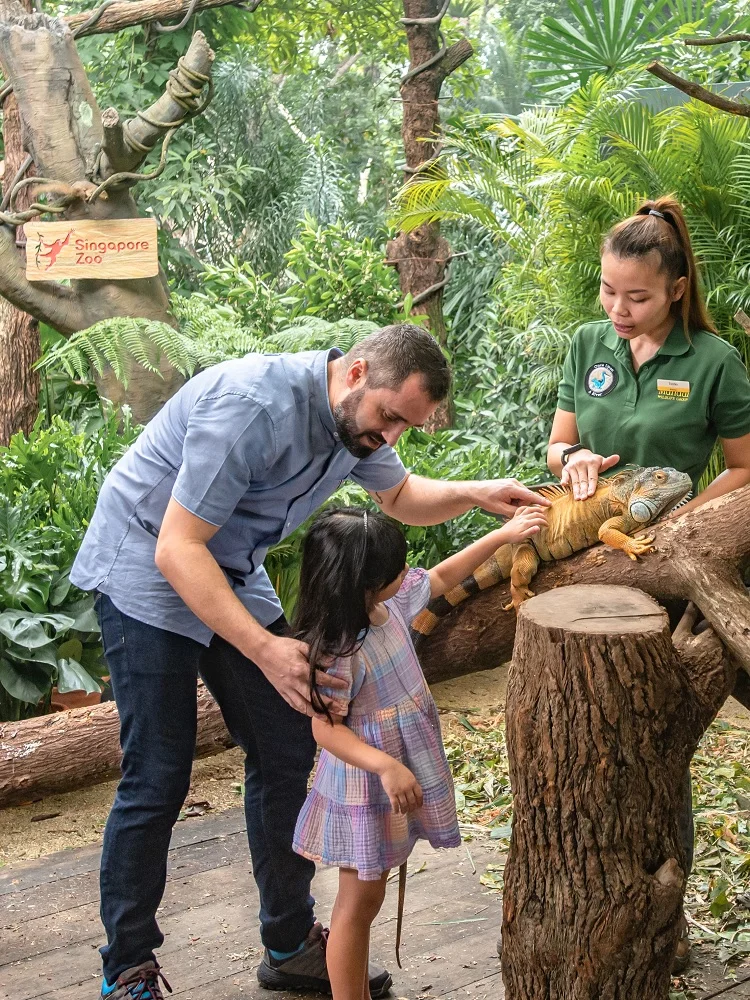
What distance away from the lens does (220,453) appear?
2.04 m

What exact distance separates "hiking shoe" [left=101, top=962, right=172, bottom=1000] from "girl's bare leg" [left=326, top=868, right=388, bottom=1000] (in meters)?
0.44

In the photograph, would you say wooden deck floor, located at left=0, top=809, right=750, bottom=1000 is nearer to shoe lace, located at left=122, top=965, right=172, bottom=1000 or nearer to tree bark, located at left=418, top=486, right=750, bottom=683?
shoe lace, located at left=122, top=965, right=172, bottom=1000

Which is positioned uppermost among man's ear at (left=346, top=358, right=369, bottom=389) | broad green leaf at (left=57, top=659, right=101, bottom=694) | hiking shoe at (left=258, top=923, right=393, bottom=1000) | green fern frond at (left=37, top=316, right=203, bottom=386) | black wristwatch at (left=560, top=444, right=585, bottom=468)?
man's ear at (left=346, top=358, right=369, bottom=389)

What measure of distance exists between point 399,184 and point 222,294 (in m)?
3.45

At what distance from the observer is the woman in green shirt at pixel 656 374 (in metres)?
2.39

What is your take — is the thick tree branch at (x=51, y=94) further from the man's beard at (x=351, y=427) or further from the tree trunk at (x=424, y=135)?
the man's beard at (x=351, y=427)

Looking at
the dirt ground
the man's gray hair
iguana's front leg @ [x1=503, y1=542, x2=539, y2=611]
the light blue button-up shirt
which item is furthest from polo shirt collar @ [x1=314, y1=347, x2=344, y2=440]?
the dirt ground

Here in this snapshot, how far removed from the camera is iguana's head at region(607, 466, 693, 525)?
2498 millimetres

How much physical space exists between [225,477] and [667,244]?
1.19 meters

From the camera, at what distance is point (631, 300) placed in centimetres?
241

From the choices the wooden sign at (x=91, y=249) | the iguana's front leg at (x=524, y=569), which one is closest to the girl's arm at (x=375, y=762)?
the iguana's front leg at (x=524, y=569)

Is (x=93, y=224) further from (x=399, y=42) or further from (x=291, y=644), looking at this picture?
(x=399, y=42)

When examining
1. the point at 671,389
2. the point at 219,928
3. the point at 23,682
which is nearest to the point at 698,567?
the point at 671,389

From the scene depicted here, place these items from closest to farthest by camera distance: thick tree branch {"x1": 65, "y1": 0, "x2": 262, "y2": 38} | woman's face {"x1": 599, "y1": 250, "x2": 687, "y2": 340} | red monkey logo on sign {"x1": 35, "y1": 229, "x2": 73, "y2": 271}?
woman's face {"x1": 599, "y1": 250, "x2": 687, "y2": 340} < red monkey logo on sign {"x1": 35, "y1": 229, "x2": 73, "y2": 271} < thick tree branch {"x1": 65, "y1": 0, "x2": 262, "y2": 38}
